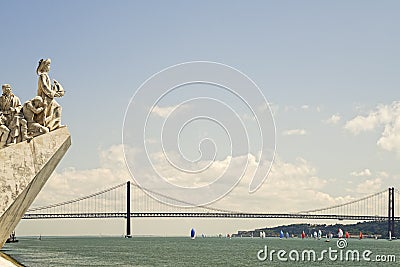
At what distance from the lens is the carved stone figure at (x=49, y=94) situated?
57.5 feet

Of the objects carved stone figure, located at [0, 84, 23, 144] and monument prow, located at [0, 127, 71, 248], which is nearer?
monument prow, located at [0, 127, 71, 248]

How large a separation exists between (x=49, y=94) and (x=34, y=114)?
2.05 feet

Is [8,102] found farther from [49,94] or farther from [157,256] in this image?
[157,256]

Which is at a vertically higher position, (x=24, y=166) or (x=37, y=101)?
(x=37, y=101)

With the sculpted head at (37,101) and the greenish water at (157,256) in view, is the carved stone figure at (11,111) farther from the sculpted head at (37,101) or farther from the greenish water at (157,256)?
the greenish water at (157,256)

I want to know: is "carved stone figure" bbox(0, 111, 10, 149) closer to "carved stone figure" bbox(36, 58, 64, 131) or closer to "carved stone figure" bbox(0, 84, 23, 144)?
"carved stone figure" bbox(0, 84, 23, 144)

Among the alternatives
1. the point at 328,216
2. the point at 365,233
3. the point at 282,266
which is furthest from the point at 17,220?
the point at 365,233

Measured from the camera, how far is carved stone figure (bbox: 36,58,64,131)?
17.5 m

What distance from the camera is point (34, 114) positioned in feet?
57.2

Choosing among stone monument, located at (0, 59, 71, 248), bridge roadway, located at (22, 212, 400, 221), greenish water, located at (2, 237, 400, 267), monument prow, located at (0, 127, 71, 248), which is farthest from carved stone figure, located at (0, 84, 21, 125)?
bridge roadway, located at (22, 212, 400, 221)

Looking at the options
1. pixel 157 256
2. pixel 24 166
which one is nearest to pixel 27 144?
pixel 24 166

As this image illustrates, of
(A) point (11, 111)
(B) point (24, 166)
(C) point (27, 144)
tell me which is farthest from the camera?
(A) point (11, 111)

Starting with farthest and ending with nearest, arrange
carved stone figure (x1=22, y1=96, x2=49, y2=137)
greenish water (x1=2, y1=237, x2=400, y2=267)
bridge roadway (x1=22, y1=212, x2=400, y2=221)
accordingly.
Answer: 1. bridge roadway (x1=22, y1=212, x2=400, y2=221)
2. greenish water (x1=2, y1=237, x2=400, y2=267)
3. carved stone figure (x1=22, y1=96, x2=49, y2=137)

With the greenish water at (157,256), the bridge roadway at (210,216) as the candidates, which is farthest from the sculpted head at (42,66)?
the bridge roadway at (210,216)
